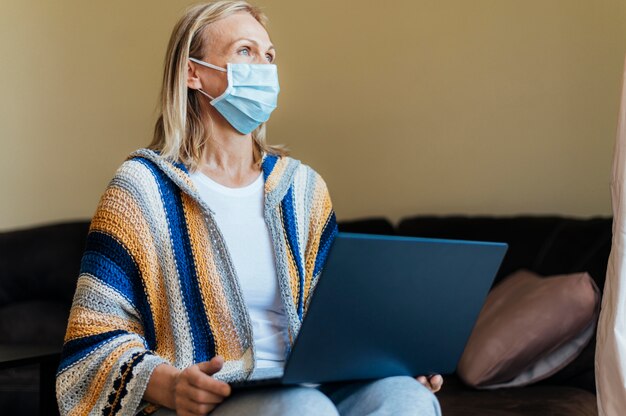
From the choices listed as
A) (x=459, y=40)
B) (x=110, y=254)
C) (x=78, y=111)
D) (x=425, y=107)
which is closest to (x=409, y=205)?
(x=425, y=107)

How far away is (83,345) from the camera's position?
149 cm

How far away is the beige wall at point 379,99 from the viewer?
2.72m

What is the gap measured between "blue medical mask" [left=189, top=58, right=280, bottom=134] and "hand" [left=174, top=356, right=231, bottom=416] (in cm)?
58

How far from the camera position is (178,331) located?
1.58 meters

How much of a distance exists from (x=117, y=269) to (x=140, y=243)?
58 millimetres

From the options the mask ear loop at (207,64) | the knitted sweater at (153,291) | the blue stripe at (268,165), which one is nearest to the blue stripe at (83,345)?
the knitted sweater at (153,291)

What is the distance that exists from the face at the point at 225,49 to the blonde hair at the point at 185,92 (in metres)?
0.02

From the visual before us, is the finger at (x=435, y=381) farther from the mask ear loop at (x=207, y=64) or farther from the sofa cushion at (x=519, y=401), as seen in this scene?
the mask ear loop at (x=207, y=64)

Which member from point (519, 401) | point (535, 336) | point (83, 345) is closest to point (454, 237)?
point (535, 336)

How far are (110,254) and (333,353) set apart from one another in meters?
0.42

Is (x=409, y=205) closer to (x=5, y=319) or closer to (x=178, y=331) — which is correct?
(x=5, y=319)

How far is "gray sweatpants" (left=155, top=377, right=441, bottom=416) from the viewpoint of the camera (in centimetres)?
134

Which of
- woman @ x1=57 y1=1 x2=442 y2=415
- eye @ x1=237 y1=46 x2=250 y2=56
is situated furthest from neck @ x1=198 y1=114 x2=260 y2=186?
eye @ x1=237 y1=46 x2=250 y2=56

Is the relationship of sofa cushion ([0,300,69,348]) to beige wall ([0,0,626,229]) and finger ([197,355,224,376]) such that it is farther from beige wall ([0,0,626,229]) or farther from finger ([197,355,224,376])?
finger ([197,355,224,376])
